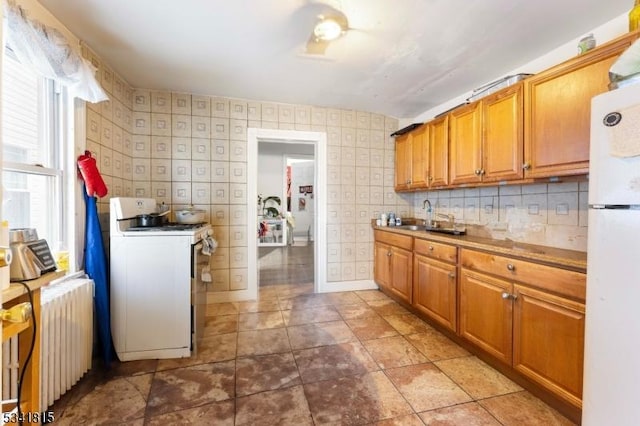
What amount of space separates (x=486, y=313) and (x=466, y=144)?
1.36 m

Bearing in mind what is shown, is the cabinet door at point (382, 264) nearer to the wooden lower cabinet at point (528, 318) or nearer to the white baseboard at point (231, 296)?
the wooden lower cabinet at point (528, 318)

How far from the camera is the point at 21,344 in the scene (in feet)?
3.49

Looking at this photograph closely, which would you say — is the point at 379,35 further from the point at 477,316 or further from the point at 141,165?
the point at 141,165

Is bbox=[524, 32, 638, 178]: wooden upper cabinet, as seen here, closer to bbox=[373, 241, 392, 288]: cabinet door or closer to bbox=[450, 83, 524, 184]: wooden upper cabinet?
bbox=[450, 83, 524, 184]: wooden upper cabinet

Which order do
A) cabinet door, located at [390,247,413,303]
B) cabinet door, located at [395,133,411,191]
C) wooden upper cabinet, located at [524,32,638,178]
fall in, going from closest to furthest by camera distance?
1. wooden upper cabinet, located at [524,32,638,178]
2. cabinet door, located at [390,247,413,303]
3. cabinet door, located at [395,133,411,191]

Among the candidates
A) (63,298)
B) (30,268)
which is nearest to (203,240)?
(63,298)

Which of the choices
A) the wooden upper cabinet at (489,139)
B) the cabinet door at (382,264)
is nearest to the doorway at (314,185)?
the cabinet door at (382,264)

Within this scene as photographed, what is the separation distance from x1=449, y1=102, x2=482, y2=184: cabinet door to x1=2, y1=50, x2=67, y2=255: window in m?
2.99

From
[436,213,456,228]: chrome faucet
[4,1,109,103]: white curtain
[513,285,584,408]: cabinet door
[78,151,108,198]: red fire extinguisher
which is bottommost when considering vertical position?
[513,285,584,408]: cabinet door

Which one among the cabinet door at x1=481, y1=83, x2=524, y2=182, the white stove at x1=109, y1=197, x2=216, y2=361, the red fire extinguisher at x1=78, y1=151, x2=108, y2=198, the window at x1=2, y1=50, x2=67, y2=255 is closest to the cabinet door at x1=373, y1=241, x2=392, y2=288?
the cabinet door at x1=481, y1=83, x2=524, y2=182

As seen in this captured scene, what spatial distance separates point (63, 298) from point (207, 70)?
2.00m

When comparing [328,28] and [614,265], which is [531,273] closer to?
[614,265]

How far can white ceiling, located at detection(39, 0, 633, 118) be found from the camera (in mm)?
1655

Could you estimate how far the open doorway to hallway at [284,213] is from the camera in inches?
190
